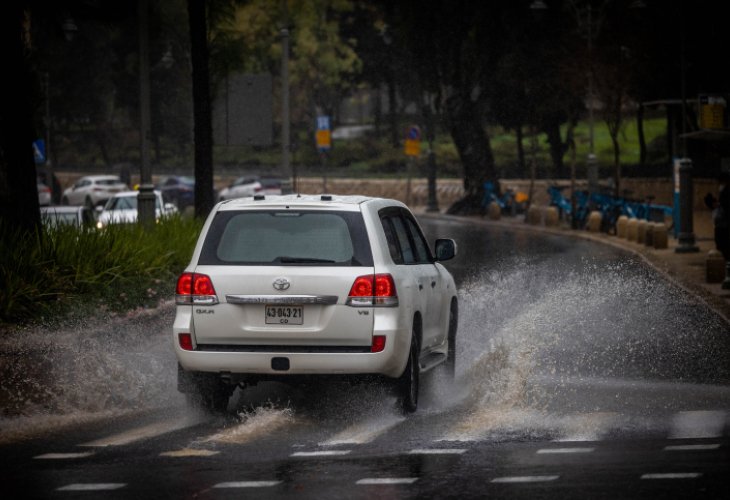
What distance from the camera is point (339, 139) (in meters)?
103

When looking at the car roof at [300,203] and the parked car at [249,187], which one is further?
the parked car at [249,187]

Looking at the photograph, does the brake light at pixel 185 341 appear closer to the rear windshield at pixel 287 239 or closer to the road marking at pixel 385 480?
the rear windshield at pixel 287 239

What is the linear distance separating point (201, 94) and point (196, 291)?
2021cm

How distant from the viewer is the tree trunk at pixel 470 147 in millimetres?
58094

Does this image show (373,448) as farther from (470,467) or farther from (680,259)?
(680,259)

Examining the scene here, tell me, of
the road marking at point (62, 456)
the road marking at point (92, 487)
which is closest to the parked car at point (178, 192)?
the road marking at point (62, 456)

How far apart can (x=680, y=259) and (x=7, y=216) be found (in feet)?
52.0

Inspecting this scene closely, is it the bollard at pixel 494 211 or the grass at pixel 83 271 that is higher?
the grass at pixel 83 271

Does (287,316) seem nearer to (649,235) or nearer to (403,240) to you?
(403,240)

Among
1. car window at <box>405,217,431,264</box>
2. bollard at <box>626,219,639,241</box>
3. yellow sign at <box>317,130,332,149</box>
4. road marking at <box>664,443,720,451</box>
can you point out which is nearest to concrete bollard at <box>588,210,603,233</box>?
bollard at <box>626,219,639,241</box>

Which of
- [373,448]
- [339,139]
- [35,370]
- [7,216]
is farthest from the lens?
[339,139]

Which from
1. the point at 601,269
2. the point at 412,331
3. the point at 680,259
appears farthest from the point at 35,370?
the point at 680,259

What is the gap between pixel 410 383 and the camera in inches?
446

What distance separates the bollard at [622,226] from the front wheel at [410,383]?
30.2m
